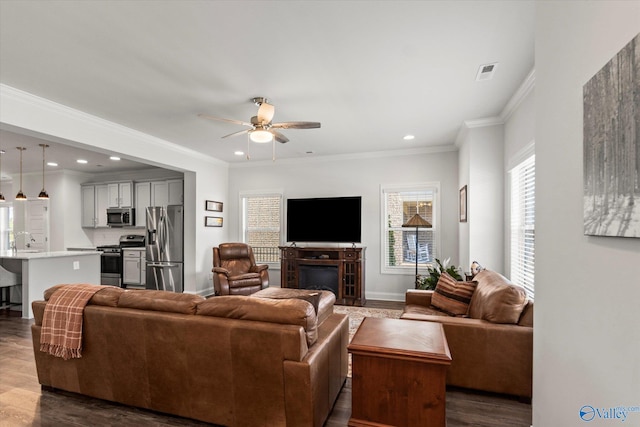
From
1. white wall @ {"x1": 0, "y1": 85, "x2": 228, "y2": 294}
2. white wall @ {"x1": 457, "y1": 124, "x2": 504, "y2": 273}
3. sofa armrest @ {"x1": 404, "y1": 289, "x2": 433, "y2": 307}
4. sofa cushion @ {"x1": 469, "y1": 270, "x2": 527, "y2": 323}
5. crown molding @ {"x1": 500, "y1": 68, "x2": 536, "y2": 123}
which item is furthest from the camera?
white wall @ {"x1": 457, "y1": 124, "x2": 504, "y2": 273}

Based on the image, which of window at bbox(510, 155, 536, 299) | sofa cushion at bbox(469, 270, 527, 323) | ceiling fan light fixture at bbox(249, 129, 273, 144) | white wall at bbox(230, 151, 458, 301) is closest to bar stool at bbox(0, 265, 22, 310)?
white wall at bbox(230, 151, 458, 301)

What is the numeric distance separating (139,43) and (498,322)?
3462mm

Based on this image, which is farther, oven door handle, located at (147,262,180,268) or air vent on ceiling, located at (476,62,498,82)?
oven door handle, located at (147,262,180,268)

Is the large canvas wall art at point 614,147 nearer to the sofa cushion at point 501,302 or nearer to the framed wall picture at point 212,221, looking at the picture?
the sofa cushion at point 501,302

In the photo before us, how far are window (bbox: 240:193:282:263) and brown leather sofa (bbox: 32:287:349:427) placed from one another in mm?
4135

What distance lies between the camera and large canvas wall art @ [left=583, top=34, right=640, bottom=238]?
2.73 ft

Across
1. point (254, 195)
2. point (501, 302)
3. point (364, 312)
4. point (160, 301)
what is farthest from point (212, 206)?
point (501, 302)

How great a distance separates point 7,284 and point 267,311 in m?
5.32

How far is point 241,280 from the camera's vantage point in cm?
516

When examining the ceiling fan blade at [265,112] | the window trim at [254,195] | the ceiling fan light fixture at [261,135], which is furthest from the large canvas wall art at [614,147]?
the window trim at [254,195]

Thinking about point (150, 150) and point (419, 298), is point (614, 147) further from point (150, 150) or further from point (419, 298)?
point (150, 150)

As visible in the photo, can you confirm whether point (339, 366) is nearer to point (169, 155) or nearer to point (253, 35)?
point (253, 35)

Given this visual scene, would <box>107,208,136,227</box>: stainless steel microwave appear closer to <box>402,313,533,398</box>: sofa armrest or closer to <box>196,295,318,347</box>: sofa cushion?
<box>196,295,318,347</box>: sofa cushion

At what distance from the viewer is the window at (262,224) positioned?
6379mm
